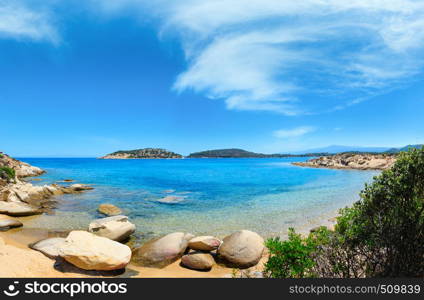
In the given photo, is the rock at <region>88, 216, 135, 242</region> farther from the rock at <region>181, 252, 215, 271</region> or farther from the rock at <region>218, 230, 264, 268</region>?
the rock at <region>218, 230, 264, 268</region>

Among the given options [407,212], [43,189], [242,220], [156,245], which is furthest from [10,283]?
[43,189]

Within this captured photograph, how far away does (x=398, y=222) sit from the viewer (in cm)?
596

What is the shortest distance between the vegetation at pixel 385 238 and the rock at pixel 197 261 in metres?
5.06

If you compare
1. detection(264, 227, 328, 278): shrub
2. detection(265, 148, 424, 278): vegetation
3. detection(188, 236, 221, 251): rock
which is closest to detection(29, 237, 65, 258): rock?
detection(188, 236, 221, 251): rock

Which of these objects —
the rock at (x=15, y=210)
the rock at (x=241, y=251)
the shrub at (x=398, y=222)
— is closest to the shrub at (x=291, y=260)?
the shrub at (x=398, y=222)

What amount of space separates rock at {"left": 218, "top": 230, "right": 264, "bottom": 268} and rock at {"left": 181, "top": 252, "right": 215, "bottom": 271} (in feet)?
2.42

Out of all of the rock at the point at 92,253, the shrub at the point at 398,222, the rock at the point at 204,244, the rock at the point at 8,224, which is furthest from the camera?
the rock at the point at 8,224

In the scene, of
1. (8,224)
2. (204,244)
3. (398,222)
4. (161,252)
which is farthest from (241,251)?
(8,224)

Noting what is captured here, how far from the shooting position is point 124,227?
14016 millimetres

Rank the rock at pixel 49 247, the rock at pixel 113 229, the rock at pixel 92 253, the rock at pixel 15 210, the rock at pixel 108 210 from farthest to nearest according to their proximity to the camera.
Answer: the rock at pixel 108 210
the rock at pixel 15 210
the rock at pixel 113 229
the rock at pixel 49 247
the rock at pixel 92 253

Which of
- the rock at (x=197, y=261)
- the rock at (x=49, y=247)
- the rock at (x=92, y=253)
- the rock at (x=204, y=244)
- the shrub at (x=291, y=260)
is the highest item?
the shrub at (x=291, y=260)

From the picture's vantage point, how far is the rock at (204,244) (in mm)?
11875

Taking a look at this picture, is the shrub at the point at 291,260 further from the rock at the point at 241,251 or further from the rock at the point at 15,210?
the rock at the point at 15,210

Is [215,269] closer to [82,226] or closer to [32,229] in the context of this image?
[82,226]
